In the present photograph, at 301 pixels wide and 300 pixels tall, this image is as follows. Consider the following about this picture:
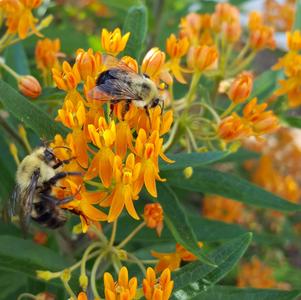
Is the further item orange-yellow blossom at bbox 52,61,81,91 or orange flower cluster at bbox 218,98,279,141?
orange flower cluster at bbox 218,98,279,141

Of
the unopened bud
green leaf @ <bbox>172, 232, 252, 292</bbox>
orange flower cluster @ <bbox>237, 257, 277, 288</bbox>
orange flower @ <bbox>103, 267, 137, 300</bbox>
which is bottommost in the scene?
orange flower cluster @ <bbox>237, 257, 277, 288</bbox>

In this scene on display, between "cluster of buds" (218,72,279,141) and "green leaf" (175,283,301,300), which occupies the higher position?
"cluster of buds" (218,72,279,141)

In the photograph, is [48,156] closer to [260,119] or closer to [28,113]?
[28,113]

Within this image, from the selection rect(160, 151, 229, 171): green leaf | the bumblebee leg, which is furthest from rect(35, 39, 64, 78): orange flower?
rect(160, 151, 229, 171): green leaf

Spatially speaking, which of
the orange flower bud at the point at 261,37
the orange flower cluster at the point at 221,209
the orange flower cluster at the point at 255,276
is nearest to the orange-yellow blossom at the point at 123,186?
the orange flower bud at the point at 261,37

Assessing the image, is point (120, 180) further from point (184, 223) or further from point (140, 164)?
point (184, 223)

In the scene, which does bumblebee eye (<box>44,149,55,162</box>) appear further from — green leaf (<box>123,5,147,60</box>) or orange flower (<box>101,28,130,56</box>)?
green leaf (<box>123,5,147,60</box>)

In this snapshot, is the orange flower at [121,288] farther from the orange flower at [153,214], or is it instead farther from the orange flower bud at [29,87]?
the orange flower bud at [29,87]
